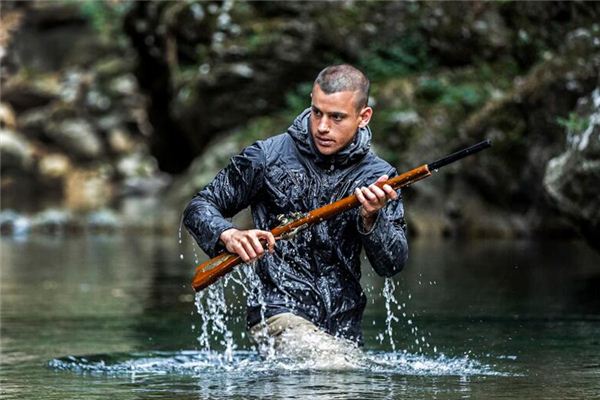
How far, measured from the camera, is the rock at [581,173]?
11031 mm

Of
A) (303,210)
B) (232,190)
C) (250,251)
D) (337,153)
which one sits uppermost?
(337,153)

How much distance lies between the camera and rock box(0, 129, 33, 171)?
4650 cm

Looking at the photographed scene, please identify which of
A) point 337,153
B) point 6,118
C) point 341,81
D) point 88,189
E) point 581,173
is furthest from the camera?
point 6,118

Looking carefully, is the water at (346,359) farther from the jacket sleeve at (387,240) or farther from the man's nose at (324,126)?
the man's nose at (324,126)

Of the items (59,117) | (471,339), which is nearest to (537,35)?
(471,339)

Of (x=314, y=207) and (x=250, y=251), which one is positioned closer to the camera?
(x=250, y=251)

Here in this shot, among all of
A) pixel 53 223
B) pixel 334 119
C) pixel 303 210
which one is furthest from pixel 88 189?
pixel 334 119

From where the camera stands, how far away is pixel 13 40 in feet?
174

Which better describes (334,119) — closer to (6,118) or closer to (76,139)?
(76,139)

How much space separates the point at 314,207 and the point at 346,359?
878mm

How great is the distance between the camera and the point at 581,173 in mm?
11148

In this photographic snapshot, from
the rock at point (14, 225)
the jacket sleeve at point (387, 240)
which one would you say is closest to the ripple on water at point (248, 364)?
the jacket sleeve at point (387, 240)

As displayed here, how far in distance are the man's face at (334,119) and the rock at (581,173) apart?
5008 millimetres

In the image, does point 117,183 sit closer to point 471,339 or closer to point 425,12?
point 425,12
